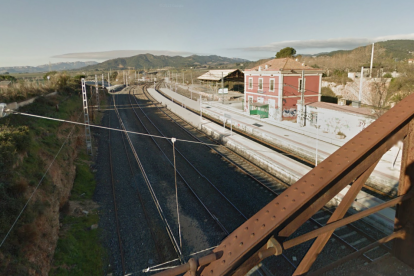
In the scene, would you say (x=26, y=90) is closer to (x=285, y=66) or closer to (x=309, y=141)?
(x=309, y=141)

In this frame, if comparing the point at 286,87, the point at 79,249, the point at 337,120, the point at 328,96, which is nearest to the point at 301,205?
the point at 79,249

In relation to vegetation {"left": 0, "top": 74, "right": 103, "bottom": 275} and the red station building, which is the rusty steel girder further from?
the red station building

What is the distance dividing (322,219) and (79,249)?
879 cm

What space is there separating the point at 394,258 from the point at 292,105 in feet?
87.4

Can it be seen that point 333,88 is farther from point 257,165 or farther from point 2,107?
point 2,107

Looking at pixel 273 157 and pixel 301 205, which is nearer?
pixel 301 205

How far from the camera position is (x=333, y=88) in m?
A: 38.0

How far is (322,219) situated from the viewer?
9.95 metres

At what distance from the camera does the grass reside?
314 inches

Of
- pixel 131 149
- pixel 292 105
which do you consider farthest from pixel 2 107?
pixel 292 105

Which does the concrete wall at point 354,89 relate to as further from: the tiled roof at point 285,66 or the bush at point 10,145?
the bush at point 10,145

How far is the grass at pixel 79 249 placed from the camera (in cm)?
798

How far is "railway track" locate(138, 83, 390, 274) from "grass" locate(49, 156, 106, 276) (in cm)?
761

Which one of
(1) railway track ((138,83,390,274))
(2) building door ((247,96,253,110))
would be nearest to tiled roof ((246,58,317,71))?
(2) building door ((247,96,253,110))
